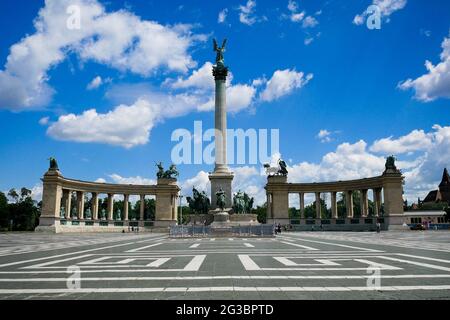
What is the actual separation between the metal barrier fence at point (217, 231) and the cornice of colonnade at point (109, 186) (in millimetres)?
46271

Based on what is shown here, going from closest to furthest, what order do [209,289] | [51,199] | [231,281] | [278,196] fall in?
[209,289], [231,281], [51,199], [278,196]

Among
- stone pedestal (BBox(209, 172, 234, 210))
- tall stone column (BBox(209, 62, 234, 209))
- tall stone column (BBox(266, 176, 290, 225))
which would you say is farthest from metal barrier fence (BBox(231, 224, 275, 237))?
tall stone column (BBox(266, 176, 290, 225))

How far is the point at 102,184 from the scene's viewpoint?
91125mm

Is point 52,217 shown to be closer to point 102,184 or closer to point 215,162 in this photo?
point 102,184

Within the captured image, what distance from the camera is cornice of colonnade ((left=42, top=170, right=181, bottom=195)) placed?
82.2 meters

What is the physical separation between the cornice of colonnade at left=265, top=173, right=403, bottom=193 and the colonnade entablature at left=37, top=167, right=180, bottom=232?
25.2 meters

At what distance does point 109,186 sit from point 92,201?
19.3 feet

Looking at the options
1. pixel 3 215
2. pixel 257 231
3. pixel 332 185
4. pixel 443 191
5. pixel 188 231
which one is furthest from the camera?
pixel 443 191

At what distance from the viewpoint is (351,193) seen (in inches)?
3676

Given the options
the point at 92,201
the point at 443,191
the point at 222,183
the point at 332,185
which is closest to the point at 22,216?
the point at 92,201

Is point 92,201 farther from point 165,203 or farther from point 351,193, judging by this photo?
point 351,193

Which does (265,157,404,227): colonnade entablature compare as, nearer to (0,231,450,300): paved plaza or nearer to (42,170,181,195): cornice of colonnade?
(42,170,181,195): cornice of colonnade

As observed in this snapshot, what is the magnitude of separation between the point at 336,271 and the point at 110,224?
84175mm

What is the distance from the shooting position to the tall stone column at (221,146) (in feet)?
Answer: 243
